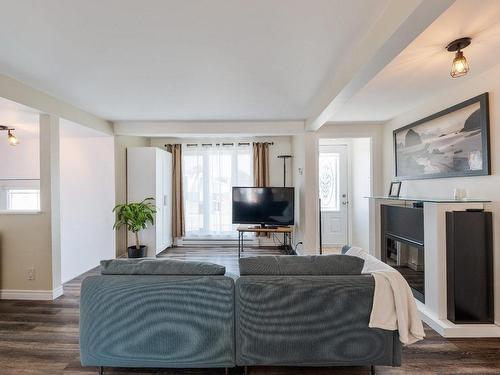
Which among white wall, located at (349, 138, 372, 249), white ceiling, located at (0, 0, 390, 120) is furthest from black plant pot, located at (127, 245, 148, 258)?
white wall, located at (349, 138, 372, 249)

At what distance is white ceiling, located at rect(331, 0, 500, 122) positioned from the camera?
1.72m

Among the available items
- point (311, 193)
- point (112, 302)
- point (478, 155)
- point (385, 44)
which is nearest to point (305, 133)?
point (311, 193)

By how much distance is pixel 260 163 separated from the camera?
580 cm

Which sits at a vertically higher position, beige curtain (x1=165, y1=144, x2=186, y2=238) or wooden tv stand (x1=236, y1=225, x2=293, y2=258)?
beige curtain (x1=165, y1=144, x2=186, y2=238)

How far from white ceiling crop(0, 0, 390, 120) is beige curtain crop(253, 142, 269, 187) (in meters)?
2.34

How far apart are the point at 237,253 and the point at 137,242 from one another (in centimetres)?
183

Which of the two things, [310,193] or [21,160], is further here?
[21,160]

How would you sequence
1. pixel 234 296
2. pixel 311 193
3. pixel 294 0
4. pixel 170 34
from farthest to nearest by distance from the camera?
pixel 311 193 < pixel 170 34 < pixel 234 296 < pixel 294 0

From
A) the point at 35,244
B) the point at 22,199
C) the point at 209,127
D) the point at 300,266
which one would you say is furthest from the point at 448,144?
the point at 22,199

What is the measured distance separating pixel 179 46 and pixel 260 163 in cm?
378

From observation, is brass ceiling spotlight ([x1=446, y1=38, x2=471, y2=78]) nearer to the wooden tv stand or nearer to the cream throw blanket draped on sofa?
the cream throw blanket draped on sofa

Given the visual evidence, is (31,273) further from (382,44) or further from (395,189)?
(395,189)

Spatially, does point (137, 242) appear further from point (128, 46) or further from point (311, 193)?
point (128, 46)

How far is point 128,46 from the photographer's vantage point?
2143 millimetres
